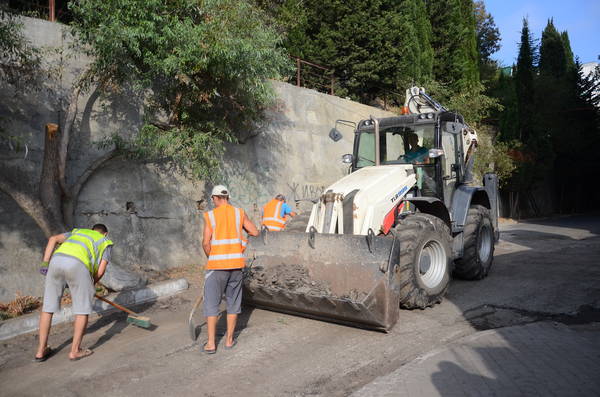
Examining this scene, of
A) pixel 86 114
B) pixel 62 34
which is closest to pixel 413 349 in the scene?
pixel 86 114

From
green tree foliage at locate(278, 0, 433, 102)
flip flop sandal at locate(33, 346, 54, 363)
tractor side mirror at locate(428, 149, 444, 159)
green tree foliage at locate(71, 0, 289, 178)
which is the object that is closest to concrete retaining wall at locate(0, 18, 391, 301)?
green tree foliage at locate(71, 0, 289, 178)

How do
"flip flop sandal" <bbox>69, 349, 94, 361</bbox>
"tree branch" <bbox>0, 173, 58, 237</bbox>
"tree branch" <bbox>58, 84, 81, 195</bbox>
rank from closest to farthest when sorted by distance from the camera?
1. "flip flop sandal" <bbox>69, 349, 94, 361</bbox>
2. "tree branch" <bbox>0, 173, 58, 237</bbox>
3. "tree branch" <bbox>58, 84, 81, 195</bbox>

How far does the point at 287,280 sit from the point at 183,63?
4096 mm

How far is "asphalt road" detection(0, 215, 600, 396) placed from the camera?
12.7ft

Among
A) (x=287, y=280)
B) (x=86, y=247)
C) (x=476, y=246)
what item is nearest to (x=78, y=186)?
(x=86, y=247)

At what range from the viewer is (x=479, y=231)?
24.0 feet

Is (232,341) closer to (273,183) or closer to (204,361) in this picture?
(204,361)

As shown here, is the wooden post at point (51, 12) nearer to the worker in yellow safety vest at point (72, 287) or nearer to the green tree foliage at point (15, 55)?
the green tree foliage at point (15, 55)

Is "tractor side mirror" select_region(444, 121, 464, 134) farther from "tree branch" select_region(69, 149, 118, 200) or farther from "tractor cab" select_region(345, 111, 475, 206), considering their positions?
"tree branch" select_region(69, 149, 118, 200)

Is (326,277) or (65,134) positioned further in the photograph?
(65,134)

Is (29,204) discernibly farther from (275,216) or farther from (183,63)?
(275,216)

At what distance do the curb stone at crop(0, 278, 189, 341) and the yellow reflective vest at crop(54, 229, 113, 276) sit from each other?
4.94 feet

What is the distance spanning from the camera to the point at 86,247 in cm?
476

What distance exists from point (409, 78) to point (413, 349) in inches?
543
